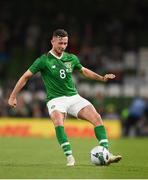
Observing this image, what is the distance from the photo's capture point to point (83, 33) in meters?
35.7

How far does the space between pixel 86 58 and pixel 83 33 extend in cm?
263

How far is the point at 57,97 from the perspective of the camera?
1445 centimetres

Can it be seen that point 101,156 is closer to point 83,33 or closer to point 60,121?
point 60,121

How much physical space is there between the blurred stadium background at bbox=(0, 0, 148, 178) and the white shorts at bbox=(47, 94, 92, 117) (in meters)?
9.99

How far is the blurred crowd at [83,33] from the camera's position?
33.3 m

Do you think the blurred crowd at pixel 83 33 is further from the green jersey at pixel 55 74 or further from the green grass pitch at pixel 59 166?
the green jersey at pixel 55 74

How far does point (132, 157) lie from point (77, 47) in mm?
16909

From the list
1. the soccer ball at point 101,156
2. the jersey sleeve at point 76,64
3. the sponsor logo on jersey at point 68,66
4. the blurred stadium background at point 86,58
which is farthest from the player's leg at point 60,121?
the blurred stadium background at point 86,58

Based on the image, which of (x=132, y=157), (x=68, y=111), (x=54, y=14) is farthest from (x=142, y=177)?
(x=54, y=14)

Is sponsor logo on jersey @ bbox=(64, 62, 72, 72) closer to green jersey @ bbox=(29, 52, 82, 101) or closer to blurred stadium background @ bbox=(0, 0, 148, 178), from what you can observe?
green jersey @ bbox=(29, 52, 82, 101)

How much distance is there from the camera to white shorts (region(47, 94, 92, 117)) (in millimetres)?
14367

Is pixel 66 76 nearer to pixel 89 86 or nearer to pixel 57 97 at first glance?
pixel 57 97

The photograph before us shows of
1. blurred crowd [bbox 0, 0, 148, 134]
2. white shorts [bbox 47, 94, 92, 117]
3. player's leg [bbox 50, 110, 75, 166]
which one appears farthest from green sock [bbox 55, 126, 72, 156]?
blurred crowd [bbox 0, 0, 148, 134]

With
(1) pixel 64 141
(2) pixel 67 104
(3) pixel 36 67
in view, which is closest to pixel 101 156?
(1) pixel 64 141
